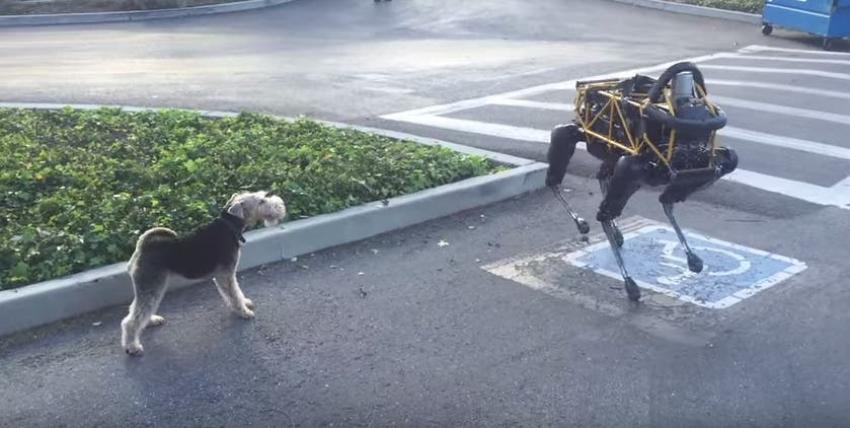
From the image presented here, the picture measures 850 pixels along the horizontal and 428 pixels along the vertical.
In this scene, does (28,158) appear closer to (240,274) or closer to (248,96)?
(240,274)

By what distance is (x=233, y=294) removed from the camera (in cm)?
545

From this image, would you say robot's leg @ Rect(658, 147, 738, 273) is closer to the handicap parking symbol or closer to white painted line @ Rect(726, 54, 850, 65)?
the handicap parking symbol

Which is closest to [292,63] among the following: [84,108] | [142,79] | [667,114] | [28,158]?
[142,79]

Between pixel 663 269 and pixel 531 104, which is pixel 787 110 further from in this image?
pixel 663 269

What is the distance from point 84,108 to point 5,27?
12.6m

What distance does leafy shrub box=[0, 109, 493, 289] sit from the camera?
609cm

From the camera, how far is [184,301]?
5.82m

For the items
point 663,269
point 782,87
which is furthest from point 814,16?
point 663,269

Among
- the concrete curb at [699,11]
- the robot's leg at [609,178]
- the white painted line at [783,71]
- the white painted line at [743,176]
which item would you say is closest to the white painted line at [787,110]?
the white painted line at [743,176]

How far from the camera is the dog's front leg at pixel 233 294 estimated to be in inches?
212

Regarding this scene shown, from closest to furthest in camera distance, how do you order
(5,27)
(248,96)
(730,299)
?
(730,299) < (248,96) < (5,27)

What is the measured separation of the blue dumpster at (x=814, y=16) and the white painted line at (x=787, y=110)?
756 cm

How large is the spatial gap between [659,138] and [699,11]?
1973cm

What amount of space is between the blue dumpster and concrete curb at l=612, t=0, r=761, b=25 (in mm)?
2099
